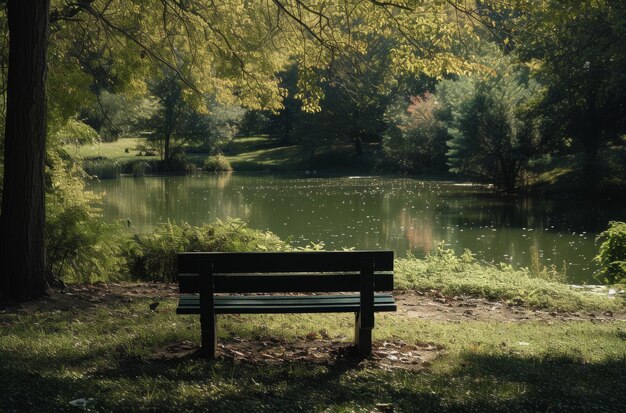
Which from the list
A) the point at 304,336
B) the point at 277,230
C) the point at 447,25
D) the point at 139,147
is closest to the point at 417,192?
the point at 277,230

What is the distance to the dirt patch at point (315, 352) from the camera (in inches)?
217

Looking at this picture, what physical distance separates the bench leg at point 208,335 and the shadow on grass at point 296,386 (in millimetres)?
117

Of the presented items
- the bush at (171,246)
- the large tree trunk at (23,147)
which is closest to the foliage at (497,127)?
the bush at (171,246)

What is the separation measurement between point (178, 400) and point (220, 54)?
8408mm

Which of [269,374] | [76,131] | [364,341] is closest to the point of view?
[269,374]

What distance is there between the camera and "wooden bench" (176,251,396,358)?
5355 millimetres

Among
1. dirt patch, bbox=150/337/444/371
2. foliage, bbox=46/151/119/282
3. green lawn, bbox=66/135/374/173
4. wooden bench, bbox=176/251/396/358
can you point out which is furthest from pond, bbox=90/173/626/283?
green lawn, bbox=66/135/374/173

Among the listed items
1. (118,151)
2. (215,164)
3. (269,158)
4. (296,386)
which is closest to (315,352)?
(296,386)

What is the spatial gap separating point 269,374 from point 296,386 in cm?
34

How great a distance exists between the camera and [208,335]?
541cm

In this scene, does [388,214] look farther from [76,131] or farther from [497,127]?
[76,131]

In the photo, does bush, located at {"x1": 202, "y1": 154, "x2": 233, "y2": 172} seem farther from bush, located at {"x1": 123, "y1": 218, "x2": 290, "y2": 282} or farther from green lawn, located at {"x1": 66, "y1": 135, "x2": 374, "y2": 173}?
bush, located at {"x1": 123, "y1": 218, "x2": 290, "y2": 282}

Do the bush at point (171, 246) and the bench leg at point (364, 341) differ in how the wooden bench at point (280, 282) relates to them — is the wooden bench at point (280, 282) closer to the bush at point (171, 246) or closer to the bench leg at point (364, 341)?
the bench leg at point (364, 341)

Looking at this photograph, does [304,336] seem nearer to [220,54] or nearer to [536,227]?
[220,54]
